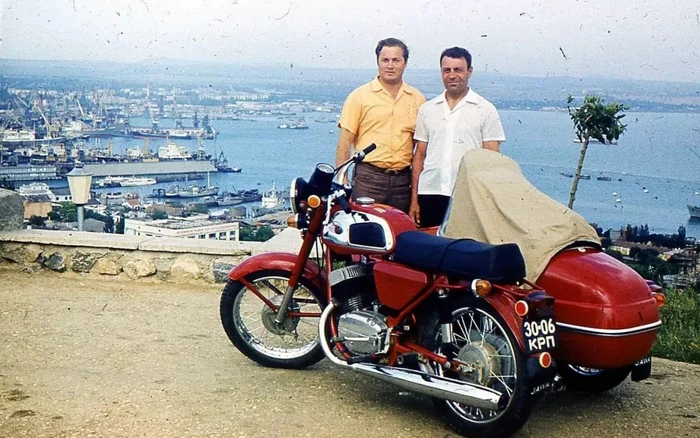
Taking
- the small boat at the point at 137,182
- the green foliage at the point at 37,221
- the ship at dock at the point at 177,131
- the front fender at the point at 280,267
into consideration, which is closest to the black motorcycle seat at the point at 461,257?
the front fender at the point at 280,267

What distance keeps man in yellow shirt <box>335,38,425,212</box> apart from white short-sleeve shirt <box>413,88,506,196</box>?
10.8 inches

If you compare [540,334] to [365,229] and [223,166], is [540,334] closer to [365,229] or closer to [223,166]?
[365,229]

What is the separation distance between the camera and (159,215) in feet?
29.9

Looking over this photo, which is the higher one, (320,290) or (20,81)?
(20,81)

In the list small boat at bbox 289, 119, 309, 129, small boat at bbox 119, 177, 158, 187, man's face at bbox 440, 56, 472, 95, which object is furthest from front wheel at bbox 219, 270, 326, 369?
small boat at bbox 119, 177, 158, 187

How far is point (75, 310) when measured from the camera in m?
6.91

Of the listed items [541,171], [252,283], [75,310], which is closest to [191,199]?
[75,310]

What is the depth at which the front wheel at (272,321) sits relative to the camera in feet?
17.7

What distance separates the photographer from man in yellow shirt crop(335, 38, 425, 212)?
5.92 m

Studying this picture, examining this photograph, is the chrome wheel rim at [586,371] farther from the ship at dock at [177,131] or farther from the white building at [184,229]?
the ship at dock at [177,131]

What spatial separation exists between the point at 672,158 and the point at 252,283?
5827 millimetres

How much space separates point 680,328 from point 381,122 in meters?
2.58

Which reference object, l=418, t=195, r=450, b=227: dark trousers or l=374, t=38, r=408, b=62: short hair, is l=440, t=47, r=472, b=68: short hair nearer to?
l=374, t=38, r=408, b=62: short hair

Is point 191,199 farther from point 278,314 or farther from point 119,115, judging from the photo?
point 278,314
